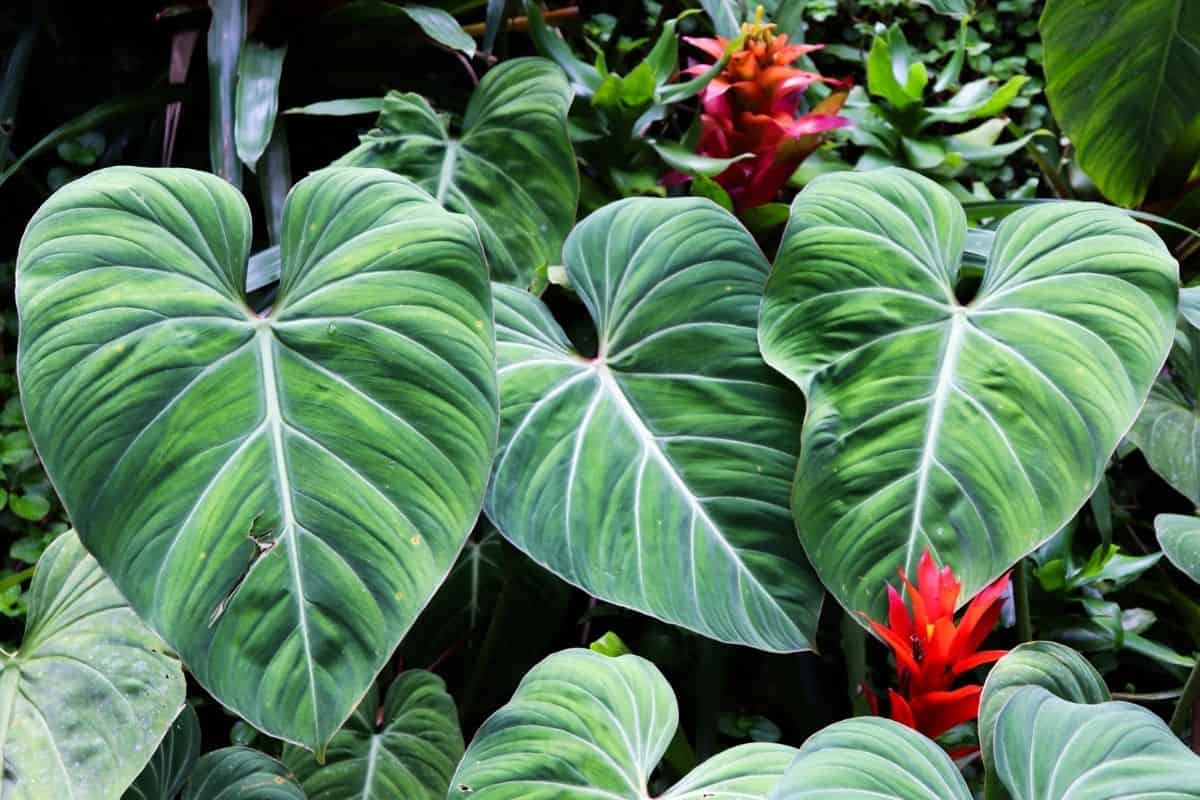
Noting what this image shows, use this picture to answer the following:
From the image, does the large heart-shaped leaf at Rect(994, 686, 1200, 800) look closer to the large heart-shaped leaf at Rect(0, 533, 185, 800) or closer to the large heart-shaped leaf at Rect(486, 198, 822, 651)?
the large heart-shaped leaf at Rect(486, 198, 822, 651)

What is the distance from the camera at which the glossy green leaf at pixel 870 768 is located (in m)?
0.65

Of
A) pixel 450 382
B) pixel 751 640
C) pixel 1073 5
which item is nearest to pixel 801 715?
pixel 751 640

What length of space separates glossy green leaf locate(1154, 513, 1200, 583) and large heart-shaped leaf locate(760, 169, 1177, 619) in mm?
164

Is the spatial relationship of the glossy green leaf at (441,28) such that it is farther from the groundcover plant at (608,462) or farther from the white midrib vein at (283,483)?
the white midrib vein at (283,483)

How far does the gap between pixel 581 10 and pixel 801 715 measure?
1441mm

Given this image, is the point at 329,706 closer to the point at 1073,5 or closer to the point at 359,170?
the point at 359,170

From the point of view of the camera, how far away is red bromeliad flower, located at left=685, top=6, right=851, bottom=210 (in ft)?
4.32

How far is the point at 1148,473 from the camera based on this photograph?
5.44 feet

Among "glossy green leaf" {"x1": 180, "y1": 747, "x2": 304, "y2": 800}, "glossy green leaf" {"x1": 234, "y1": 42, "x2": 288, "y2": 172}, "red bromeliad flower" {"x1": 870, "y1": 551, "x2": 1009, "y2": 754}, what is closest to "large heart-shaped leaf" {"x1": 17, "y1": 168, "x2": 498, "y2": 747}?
"glossy green leaf" {"x1": 180, "y1": 747, "x2": 304, "y2": 800}

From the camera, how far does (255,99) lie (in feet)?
4.90

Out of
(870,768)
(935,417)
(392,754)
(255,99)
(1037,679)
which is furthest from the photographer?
(255,99)

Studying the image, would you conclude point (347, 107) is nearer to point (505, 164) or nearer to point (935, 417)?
point (505, 164)

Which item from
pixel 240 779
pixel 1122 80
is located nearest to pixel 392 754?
pixel 240 779

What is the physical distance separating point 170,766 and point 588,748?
1.40ft
